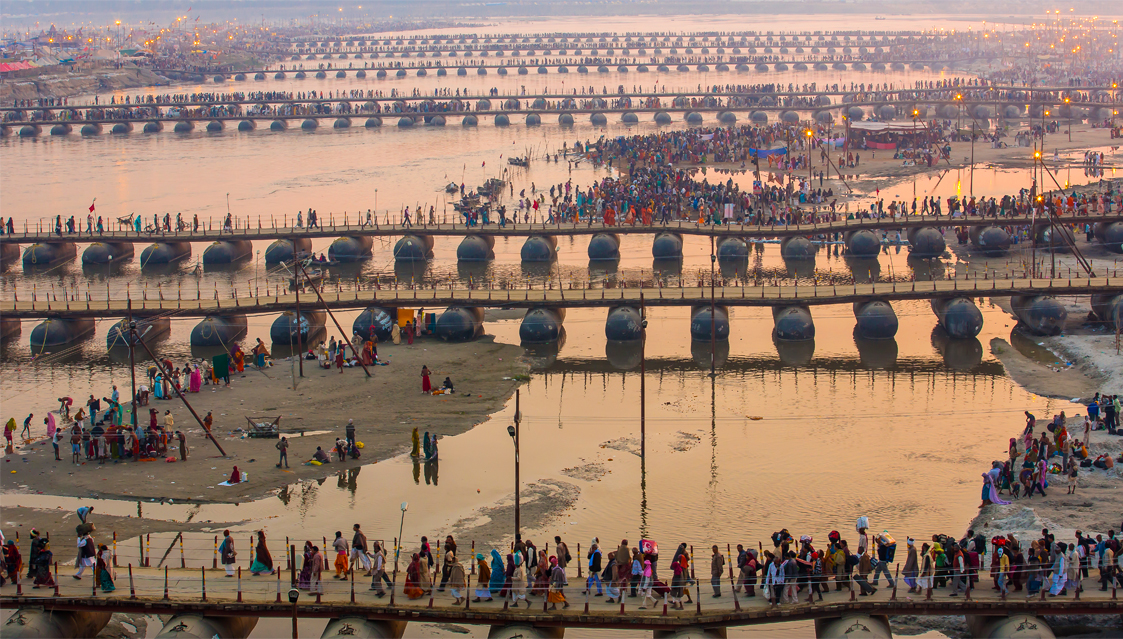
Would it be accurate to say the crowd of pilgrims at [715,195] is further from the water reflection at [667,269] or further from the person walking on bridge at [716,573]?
the person walking on bridge at [716,573]

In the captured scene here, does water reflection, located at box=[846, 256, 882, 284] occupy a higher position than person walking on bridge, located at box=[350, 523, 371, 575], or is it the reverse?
water reflection, located at box=[846, 256, 882, 284]

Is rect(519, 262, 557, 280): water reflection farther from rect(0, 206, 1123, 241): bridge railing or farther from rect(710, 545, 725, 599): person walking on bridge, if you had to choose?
rect(710, 545, 725, 599): person walking on bridge

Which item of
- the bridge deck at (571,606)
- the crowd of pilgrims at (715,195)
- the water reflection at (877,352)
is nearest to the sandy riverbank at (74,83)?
the crowd of pilgrims at (715,195)

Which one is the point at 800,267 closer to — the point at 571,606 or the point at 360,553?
the point at 360,553

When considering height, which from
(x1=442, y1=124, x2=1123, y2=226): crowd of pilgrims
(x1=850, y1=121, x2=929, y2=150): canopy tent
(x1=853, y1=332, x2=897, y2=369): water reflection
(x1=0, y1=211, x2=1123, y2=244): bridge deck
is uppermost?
(x1=850, y1=121, x2=929, y2=150): canopy tent

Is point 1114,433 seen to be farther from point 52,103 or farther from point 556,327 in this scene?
point 52,103

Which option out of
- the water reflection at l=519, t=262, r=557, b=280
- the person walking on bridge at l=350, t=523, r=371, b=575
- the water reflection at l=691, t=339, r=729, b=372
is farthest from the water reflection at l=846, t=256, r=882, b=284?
the person walking on bridge at l=350, t=523, r=371, b=575
